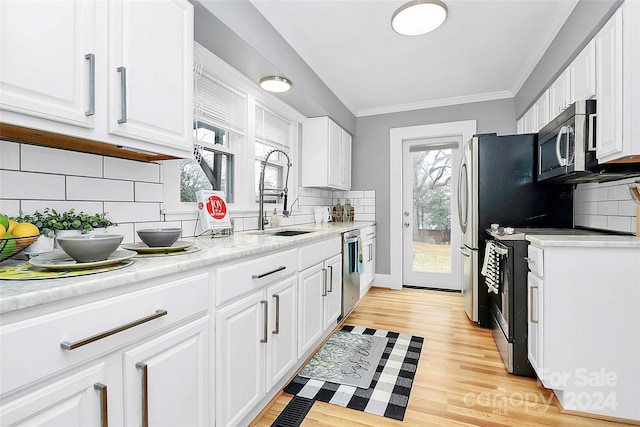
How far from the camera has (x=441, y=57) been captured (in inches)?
115

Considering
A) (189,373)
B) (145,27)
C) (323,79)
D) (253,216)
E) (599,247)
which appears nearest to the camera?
(189,373)

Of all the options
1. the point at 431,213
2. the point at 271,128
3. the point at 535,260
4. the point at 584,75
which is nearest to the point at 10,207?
the point at 271,128

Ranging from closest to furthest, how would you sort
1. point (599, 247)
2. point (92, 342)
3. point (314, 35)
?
1. point (92, 342)
2. point (599, 247)
3. point (314, 35)

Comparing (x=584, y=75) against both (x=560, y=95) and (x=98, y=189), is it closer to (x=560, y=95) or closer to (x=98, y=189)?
(x=560, y=95)

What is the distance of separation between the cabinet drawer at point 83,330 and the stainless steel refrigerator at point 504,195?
8.43 ft

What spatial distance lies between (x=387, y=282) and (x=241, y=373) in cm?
320

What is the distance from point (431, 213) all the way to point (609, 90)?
8.96 feet

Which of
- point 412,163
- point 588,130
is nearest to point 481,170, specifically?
point 588,130

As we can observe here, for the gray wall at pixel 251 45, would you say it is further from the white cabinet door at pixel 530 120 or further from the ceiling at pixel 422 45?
the white cabinet door at pixel 530 120

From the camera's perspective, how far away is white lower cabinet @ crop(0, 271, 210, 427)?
0.72m

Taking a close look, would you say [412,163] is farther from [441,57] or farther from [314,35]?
[314,35]

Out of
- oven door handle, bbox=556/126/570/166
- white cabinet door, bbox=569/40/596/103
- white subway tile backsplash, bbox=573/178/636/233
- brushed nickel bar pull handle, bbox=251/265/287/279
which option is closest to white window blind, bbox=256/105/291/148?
brushed nickel bar pull handle, bbox=251/265/287/279

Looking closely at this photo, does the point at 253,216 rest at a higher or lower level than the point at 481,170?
lower

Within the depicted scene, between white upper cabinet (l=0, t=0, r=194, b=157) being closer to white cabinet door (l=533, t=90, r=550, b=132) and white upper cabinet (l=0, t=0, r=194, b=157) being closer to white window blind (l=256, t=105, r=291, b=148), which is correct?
white window blind (l=256, t=105, r=291, b=148)
